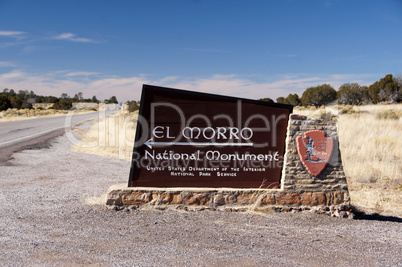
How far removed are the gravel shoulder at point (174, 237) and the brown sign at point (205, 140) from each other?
753 mm

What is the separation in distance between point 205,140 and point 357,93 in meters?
48.8

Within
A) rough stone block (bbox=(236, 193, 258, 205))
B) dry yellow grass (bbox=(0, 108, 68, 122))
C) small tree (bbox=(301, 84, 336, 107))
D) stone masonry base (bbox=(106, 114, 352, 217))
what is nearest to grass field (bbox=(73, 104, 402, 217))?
stone masonry base (bbox=(106, 114, 352, 217))

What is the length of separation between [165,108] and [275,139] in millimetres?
2205

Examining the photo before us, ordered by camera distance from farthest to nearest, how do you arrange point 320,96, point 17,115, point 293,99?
point 293,99 < point 320,96 < point 17,115

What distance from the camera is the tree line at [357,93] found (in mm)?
46250

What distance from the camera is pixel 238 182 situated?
7.10 m

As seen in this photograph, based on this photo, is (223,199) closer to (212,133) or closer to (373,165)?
(212,133)

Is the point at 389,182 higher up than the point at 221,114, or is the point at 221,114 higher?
the point at 221,114

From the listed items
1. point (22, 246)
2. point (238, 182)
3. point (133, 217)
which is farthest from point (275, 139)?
point (22, 246)

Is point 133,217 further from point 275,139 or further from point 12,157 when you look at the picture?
point 12,157

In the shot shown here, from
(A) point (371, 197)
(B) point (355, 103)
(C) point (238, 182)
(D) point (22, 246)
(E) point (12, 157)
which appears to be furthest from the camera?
(B) point (355, 103)

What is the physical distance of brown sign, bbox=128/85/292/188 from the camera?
713cm

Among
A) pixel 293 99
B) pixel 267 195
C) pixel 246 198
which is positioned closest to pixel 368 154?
pixel 267 195

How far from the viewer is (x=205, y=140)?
7.20 metres
